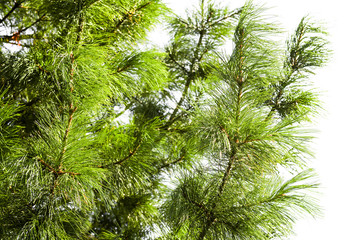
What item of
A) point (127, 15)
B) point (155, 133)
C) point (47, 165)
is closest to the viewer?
point (47, 165)

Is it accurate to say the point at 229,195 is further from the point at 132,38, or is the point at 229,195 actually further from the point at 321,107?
the point at 132,38

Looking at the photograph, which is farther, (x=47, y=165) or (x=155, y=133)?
(x=155, y=133)

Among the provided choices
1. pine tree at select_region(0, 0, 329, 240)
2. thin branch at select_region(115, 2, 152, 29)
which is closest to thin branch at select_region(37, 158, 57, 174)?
pine tree at select_region(0, 0, 329, 240)

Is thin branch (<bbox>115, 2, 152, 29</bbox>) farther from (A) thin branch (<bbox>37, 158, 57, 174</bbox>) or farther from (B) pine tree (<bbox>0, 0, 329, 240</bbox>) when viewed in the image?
(A) thin branch (<bbox>37, 158, 57, 174</bbox>)

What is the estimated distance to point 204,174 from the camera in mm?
1354

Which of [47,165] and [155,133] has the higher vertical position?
A: [155,133]

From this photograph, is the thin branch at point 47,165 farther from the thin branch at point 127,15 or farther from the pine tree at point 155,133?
the thin branch at point 127,15

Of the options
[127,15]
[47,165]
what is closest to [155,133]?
[47,165]

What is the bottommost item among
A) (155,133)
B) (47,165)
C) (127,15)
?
(47,165)

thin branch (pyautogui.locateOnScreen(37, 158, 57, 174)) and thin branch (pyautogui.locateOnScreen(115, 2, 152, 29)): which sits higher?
thin branch (pyautogui.locateOnScreen(115, 2, 152, 29))

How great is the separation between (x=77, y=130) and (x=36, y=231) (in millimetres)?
451

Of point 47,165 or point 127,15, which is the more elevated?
point 127,15

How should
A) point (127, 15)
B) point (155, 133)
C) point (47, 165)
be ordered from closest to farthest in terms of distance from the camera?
1. point (47, 165)
2. point (155, 133)
3. point (127, 15)

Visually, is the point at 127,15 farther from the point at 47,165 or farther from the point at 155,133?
the point at 47,165
